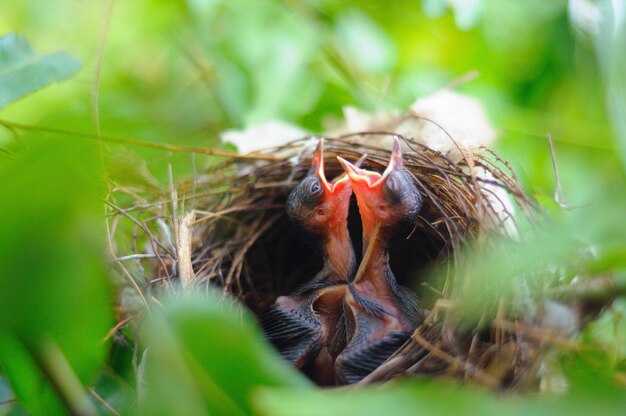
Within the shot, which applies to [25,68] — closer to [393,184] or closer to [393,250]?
[393,184]

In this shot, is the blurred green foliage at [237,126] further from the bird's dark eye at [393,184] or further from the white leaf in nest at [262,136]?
the bird's dark eye at [393,184]

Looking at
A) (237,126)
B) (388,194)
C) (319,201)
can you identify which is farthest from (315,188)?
(237,126)

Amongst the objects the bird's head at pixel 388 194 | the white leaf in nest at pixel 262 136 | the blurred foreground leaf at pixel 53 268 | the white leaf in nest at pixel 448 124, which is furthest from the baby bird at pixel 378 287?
the blurred foreground leaf at pixel 53 268

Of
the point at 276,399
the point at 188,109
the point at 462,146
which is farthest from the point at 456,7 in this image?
the point at 276,399

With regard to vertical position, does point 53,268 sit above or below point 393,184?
below

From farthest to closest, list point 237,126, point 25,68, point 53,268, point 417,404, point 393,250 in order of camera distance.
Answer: point 237,126, point 393,250, point 25,68, point 53,268, point 417,404

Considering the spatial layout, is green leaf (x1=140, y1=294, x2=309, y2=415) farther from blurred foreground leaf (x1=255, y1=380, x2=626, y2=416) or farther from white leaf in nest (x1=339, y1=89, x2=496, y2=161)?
white leaf in nest (x1=339, y1=89, x2=496, y2=161)

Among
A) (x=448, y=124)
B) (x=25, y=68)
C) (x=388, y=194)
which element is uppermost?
Result: (x=25, y=68)
